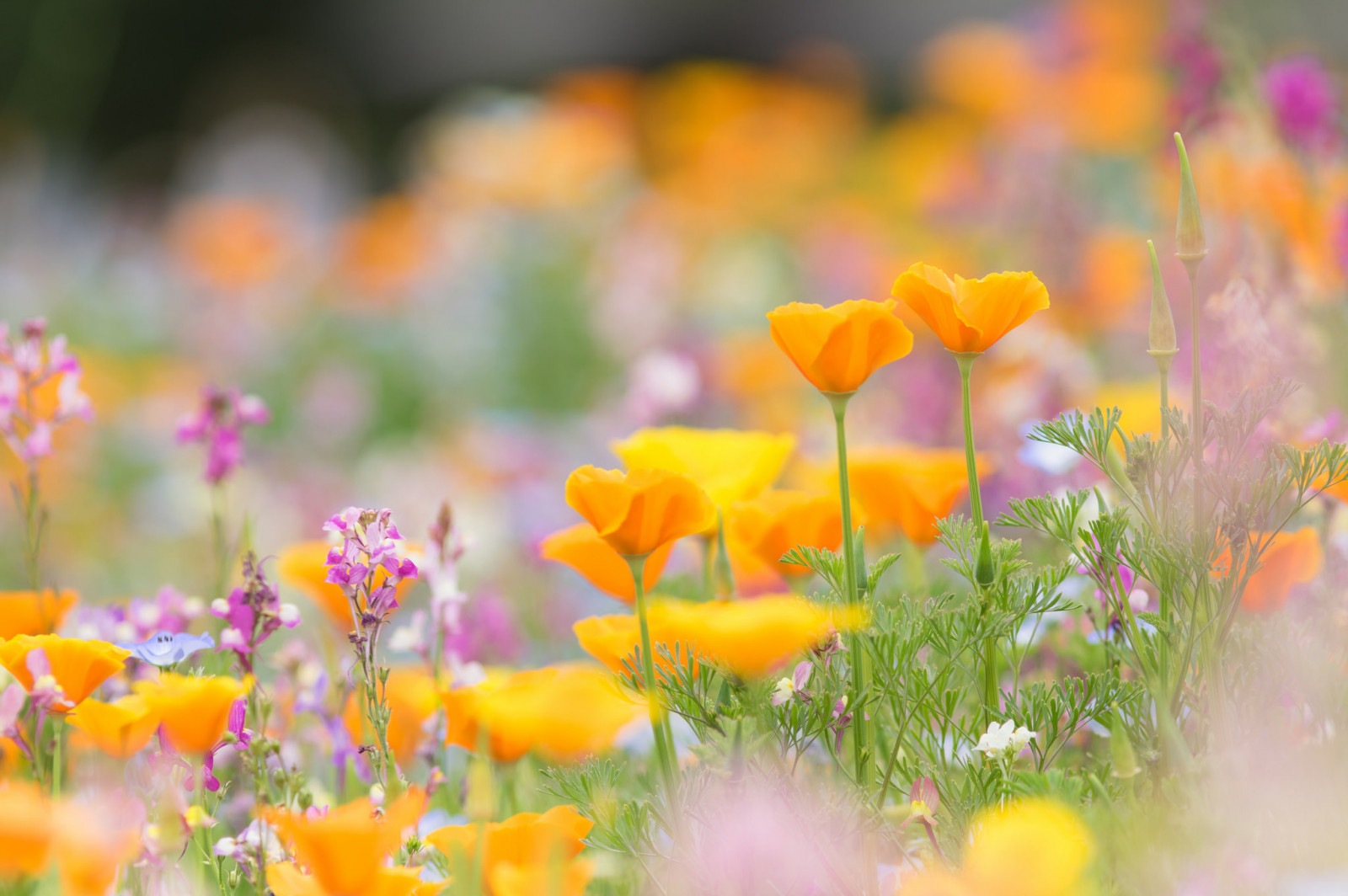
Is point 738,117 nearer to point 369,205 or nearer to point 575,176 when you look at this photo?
point 575,176

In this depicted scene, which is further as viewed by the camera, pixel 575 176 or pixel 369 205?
pixel 369 205

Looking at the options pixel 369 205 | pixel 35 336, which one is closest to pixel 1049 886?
pixel 35 336

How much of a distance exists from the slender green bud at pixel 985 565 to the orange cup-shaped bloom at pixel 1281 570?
0.27m

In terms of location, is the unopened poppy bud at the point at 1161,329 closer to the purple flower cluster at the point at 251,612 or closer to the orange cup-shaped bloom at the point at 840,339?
the orange cup-shaped bloom at the point at 840,339

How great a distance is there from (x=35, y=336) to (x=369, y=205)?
7747 millimetres

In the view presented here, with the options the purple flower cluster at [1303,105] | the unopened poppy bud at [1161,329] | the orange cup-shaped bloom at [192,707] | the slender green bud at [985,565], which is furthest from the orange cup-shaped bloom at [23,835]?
the purple flower cluster at [1303,105]

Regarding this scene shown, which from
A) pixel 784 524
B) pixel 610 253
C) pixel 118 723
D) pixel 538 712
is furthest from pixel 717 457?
pixel 610 253

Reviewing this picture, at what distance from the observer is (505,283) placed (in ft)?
15.4

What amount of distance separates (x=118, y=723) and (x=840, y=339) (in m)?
0.66

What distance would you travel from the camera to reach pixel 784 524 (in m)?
1.14

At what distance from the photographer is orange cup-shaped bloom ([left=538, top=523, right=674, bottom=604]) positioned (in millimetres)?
1139

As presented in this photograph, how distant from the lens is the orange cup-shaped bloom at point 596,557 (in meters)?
1.14

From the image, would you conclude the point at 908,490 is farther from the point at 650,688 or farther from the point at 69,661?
the point at 69,661

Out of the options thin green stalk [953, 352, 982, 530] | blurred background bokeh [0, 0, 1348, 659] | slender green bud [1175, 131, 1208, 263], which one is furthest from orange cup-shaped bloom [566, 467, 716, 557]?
blurred background bokeh [0, 0, 1348, 659]
